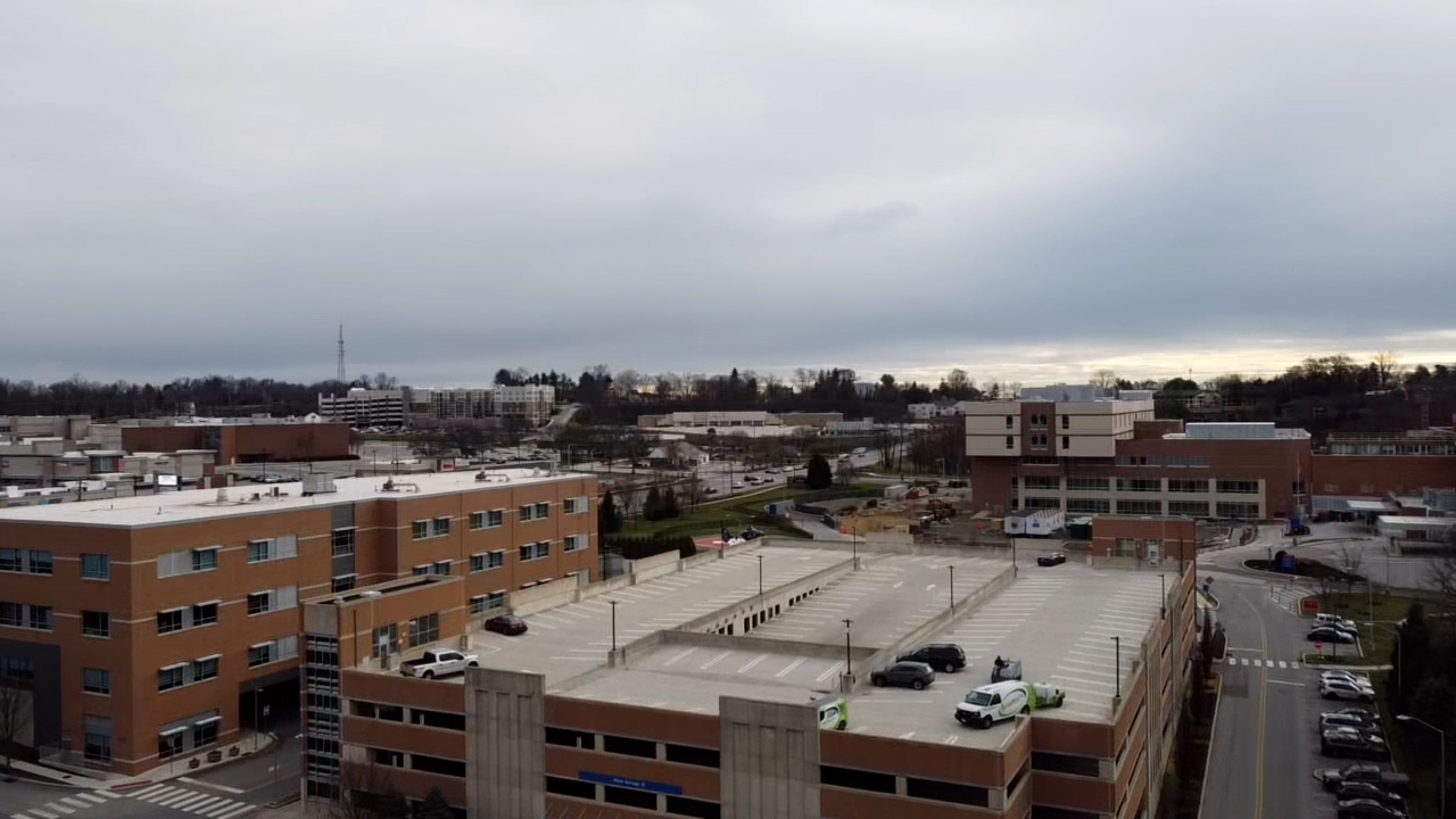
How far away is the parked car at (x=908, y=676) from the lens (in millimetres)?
30078

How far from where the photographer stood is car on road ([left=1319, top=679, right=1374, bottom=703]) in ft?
146

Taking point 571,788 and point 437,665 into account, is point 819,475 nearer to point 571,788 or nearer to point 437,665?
point 437,665

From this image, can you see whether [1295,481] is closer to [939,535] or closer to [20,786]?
[939,535]

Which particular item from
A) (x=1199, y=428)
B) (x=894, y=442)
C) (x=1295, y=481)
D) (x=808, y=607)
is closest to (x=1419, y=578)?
(x=1295, y=481)

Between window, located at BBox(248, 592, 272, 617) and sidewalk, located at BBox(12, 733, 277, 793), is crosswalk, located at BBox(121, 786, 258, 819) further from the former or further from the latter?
window, located at BBox(248, 592, 272, 617)

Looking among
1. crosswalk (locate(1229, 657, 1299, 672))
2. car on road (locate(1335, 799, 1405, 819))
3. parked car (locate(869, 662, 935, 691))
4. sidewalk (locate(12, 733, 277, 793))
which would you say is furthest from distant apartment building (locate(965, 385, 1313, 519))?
sidewalk (locate(12, 733, 277, 793))

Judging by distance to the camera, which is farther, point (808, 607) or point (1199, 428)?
point (1199, 428)

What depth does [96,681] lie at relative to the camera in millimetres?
35969

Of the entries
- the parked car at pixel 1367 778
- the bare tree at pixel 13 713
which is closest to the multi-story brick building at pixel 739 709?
the parked car at pixel 1367 778

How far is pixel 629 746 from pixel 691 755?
6.07 feet

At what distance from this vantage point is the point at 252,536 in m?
39.6

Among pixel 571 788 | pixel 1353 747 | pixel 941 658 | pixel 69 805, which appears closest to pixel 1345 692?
pixel 1353 747

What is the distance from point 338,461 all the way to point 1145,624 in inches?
3151

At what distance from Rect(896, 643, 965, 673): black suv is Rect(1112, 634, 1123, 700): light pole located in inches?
181
